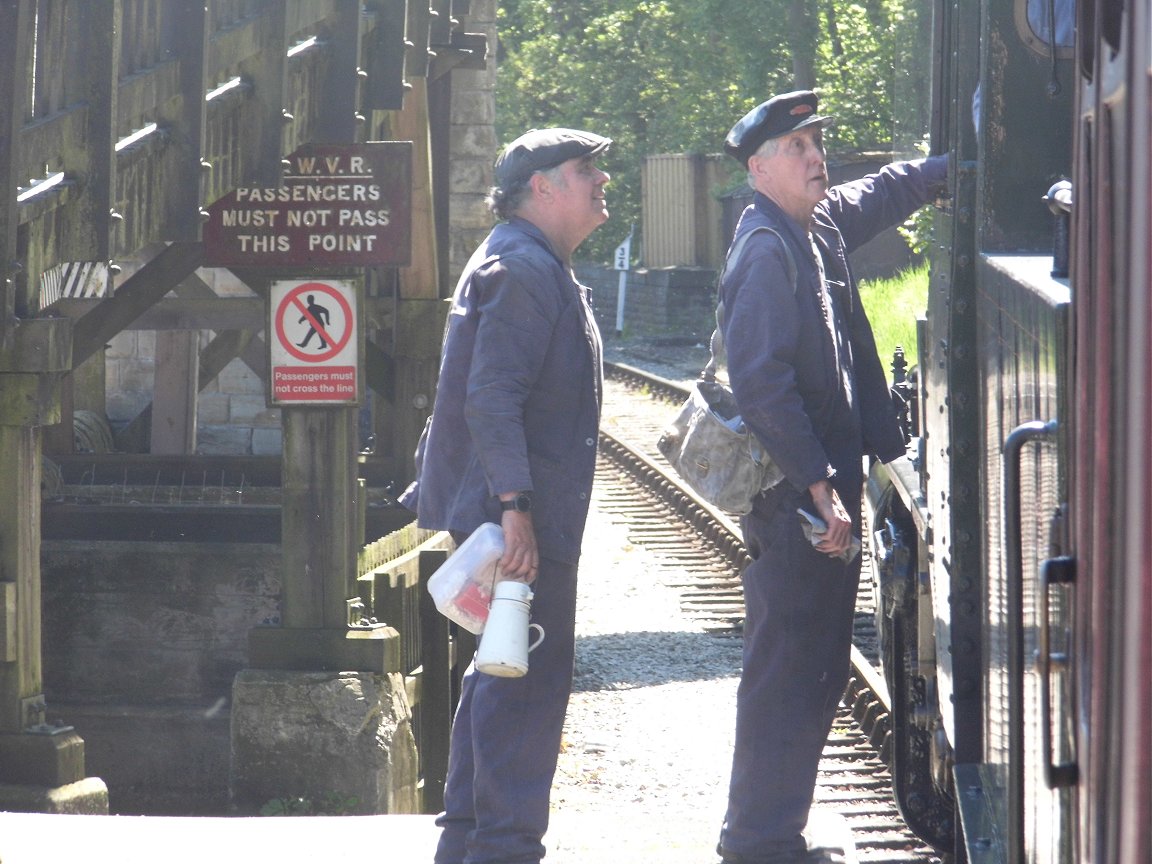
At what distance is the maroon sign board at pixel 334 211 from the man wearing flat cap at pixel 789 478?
2951 mm

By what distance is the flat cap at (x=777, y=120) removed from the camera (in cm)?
384

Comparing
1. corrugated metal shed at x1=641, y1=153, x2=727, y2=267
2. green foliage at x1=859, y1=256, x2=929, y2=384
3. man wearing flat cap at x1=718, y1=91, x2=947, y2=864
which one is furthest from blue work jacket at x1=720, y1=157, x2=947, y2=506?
corrugated metal shed at x1=641, y1=153, x2=727, y2=267

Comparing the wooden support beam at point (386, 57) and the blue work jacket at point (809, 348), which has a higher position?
the wooden support beam at point (386, 57)

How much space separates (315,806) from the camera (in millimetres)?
6613

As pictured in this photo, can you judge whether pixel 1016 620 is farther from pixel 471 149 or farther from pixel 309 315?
pixel 471 149

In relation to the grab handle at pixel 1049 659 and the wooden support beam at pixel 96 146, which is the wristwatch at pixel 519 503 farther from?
the grab handle at pixel 1049 659

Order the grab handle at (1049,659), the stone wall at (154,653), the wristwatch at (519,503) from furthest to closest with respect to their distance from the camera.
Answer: the stone wall at (154,653) → the wristwatch at (519,503) → the grab handle at (1049,659)

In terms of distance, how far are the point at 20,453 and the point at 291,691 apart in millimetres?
1930

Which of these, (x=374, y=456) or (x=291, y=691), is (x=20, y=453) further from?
(x=374, y=456)

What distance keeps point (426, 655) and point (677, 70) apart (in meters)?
29.1

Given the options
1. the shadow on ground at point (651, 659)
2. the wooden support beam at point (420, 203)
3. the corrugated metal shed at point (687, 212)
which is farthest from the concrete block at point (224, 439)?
the corrugated metal shed at point (687, 212)

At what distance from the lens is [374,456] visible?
32.7ft

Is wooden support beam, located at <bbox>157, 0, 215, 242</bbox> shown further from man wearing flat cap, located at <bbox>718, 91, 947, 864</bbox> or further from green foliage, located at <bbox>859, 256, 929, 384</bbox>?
green foliage, located at <bbox>859, 256, 929, 384</bbox>

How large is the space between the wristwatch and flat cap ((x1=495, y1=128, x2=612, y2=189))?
2.49ft
